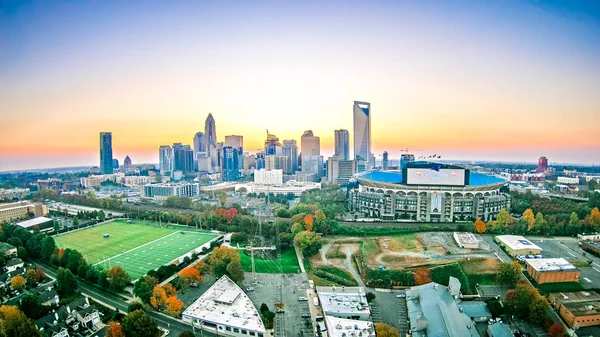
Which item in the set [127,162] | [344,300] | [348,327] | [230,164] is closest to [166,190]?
[230,164]

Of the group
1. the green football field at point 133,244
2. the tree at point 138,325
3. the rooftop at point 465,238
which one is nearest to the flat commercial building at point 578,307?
the rooftop at point 465,238

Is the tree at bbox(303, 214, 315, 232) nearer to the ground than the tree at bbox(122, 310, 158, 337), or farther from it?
farther from it

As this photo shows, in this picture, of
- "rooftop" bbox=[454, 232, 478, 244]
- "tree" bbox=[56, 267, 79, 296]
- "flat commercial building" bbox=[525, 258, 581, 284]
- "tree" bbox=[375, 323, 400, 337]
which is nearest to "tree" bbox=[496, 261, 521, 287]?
"flat commercial building" bbox=[525, 258, 581, 284]

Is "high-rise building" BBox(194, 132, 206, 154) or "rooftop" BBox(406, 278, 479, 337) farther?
"high-rise building" BBox(194, 132, 206, 154)

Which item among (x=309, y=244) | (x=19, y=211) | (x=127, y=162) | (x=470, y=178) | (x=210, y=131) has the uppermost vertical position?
(x=210, y=131)

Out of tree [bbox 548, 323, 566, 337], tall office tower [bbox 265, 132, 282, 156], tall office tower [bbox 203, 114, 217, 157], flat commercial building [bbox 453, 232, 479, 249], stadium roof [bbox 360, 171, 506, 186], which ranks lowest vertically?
tree [bbox 548, 323, 566, 337]

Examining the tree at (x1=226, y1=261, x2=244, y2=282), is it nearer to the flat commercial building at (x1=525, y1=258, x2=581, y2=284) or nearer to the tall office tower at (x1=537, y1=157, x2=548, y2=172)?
the flat commercial building at (x1=525, y1=258, x2=581, y2=284)

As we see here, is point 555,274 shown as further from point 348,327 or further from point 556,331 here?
point 348,327
